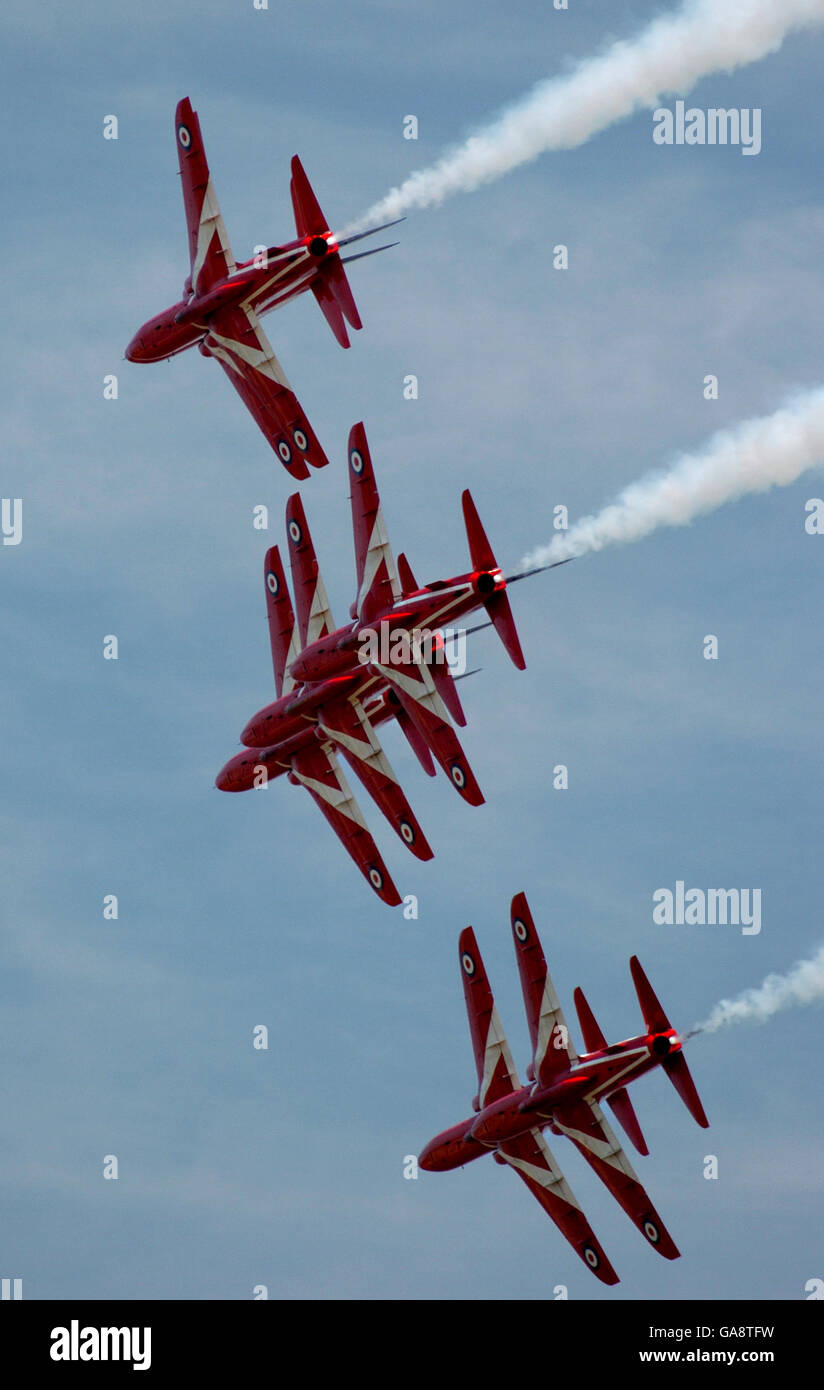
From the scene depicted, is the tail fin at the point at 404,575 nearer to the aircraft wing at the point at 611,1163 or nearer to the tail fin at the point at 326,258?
the tail fin at the point at 326,258

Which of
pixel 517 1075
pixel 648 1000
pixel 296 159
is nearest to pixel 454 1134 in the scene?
pixel 517 1075

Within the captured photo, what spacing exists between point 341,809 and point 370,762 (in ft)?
12.4

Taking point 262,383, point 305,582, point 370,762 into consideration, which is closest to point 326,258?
point 262,383

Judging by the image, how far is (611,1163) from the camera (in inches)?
3649

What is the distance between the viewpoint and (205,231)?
300ft

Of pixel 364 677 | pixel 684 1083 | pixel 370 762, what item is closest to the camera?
pixel 684 1083

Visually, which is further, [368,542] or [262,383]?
[262,383]

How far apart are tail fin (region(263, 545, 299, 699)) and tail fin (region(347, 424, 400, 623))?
25.1 feet

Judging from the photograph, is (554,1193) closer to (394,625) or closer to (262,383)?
(394,625)

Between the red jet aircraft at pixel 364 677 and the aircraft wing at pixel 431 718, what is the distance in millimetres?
29

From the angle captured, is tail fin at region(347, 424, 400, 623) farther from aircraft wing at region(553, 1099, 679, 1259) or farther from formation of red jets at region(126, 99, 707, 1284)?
aircraft wing at region(553, 1099, 679, 1259)

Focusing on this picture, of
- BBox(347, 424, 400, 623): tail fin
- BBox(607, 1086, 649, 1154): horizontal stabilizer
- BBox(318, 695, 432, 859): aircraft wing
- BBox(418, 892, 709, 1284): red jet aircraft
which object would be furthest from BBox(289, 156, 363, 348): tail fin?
BBox(607, 1086, 649, 1154): horizontal stabilizer

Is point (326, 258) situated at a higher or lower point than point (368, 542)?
higher

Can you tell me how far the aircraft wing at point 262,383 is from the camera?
91.4 meters
